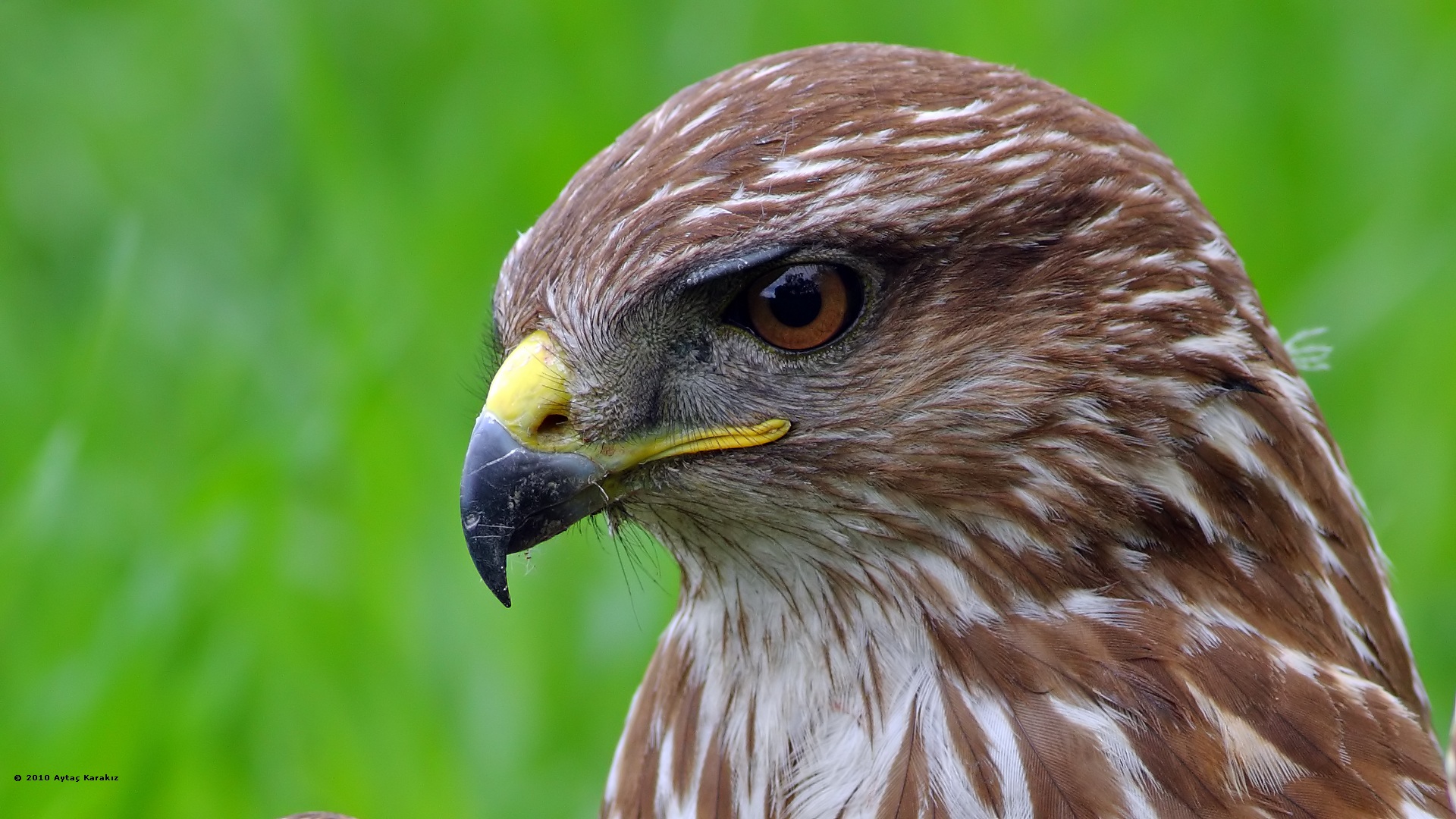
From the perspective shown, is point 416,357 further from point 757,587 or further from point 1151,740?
point 1151,740

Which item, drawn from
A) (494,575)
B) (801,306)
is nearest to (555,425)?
(494,575)

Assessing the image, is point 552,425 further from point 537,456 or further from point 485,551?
point 485,551

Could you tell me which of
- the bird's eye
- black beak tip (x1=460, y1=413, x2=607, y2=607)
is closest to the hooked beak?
black beak tip (x1=460, y1=413, x2=607, y2=607)

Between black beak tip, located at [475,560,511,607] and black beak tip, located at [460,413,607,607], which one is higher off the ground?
black beak tip, located at [460,413,607,607]

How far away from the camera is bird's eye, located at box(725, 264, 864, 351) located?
243cm

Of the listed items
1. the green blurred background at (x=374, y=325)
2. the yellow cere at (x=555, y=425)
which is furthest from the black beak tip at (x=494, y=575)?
the green blurred background at (x=374, y=325)

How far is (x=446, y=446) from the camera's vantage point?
463 cm

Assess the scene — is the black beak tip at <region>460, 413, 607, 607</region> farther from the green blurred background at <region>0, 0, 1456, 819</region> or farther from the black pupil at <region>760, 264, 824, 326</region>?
the green blurred background at <region>0, 0, 1456, 819</region>

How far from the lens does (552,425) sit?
2473 mm

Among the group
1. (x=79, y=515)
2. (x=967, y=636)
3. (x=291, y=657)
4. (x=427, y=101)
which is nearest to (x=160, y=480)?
(x=79, y=515)

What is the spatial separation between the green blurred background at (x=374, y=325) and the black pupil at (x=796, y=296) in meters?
0.61

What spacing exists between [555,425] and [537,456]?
54mm

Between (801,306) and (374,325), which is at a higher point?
(374,325)

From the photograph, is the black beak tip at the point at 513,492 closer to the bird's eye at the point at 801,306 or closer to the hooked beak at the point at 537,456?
the hooked beak at the point at 537,456
